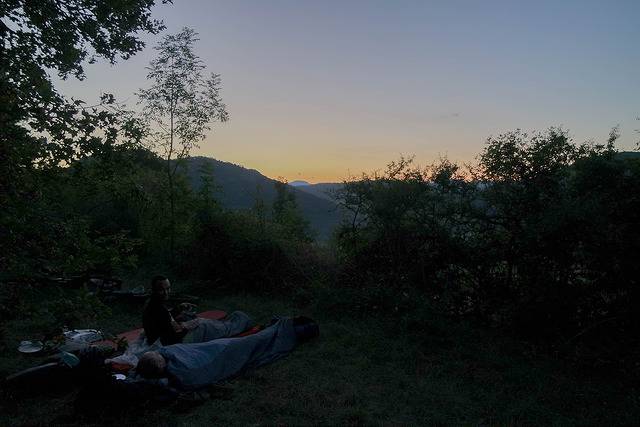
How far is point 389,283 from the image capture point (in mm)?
8883

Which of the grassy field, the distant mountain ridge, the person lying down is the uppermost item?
the distant mountain ridge

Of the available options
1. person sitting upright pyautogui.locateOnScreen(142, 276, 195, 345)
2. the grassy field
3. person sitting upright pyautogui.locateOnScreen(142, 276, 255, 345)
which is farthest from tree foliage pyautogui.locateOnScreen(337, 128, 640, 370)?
person sitting upright pyautogui.locateOnScreen(142, 276, 195, 345)

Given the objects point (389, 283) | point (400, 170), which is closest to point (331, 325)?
point (389, 283)

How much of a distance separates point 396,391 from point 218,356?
2.24 m

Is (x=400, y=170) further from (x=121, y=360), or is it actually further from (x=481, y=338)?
(x=121, y=360)

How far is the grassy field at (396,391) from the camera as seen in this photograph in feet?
15.5

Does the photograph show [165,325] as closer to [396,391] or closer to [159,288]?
[159,288]

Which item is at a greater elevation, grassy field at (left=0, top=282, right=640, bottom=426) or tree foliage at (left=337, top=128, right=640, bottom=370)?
tree foliage at (left=337, top=128, right=640, bottom=370)

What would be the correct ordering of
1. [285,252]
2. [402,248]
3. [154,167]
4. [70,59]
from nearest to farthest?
[70,59]
[402,248]
[285,252]
[154,167]

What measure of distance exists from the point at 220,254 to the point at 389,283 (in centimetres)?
481

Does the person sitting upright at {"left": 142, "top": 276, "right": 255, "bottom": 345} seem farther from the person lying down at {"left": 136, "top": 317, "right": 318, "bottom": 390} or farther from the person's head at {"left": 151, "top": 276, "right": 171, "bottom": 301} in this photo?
the person lying down at {"left": 136, "top": 317, "right": 318, "bottom": 390}

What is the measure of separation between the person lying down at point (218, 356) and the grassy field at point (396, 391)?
7.0 inches

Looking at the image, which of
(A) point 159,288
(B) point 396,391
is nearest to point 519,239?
(B) point 396,391

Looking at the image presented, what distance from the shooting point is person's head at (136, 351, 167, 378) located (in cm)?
504
